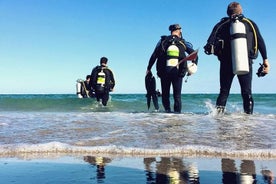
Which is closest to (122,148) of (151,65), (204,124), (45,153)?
(45,153)

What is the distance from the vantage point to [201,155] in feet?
10.8

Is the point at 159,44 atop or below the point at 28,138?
atop

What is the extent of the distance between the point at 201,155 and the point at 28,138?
6.38 feet

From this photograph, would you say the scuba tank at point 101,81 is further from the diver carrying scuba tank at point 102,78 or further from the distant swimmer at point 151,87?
the distant swimmer at point 151,87

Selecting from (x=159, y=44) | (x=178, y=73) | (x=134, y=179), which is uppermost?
(x=159, y=44)

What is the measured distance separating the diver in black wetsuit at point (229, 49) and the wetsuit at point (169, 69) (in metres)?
1.06

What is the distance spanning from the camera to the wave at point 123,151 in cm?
326

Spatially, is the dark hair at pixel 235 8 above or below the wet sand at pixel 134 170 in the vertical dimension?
above

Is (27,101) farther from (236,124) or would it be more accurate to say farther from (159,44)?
(236,124)

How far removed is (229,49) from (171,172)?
4284mm

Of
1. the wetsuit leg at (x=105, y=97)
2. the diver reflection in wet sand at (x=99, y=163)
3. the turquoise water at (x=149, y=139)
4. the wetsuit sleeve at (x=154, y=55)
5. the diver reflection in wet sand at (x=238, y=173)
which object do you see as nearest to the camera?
the diver reflection in wet sand at (x=238, y=173)

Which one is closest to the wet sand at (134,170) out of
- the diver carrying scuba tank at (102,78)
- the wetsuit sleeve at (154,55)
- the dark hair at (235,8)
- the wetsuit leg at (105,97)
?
the dark hair at (235,8)

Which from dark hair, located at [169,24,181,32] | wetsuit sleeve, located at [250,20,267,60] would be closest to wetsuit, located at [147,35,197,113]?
dark hair, located at [169,24,181,32]

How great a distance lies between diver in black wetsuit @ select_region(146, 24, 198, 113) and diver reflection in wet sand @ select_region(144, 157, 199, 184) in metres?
4.44
